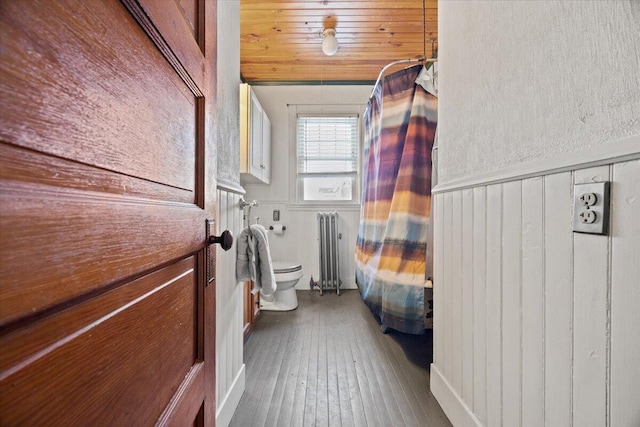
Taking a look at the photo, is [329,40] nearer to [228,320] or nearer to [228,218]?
[228,218]

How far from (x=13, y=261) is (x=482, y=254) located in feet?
3.76

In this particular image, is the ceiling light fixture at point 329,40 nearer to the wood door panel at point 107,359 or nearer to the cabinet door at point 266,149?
the cabinet door at point 266,149

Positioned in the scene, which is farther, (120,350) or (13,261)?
(120,350)

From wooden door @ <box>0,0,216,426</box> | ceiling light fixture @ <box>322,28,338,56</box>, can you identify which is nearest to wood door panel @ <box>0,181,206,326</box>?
wooden door @ <box>0,0,216,426</box>

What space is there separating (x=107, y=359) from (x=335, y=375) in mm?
1407

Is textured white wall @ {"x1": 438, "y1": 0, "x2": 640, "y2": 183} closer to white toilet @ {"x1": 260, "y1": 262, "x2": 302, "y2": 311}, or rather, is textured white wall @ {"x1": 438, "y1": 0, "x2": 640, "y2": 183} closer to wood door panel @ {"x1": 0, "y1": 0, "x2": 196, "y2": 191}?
wood door panel @ {"x1": 0, "y1": 0, "x2": 196, "y2": 191}

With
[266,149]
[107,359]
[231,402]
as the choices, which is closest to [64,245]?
[107,359]

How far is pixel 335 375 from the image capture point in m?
1.53

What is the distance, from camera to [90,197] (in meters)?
0.32

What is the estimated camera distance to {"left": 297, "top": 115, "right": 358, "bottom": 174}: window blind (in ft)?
10.8

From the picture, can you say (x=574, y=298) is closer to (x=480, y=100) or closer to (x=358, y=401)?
(x=480, y=100)

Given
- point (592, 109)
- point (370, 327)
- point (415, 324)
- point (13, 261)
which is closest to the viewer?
point (13, 261)

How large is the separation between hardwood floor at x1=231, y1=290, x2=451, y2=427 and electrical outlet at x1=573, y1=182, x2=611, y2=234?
3.45 feet

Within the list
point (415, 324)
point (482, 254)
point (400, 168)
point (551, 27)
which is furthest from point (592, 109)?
point (415, 324)
